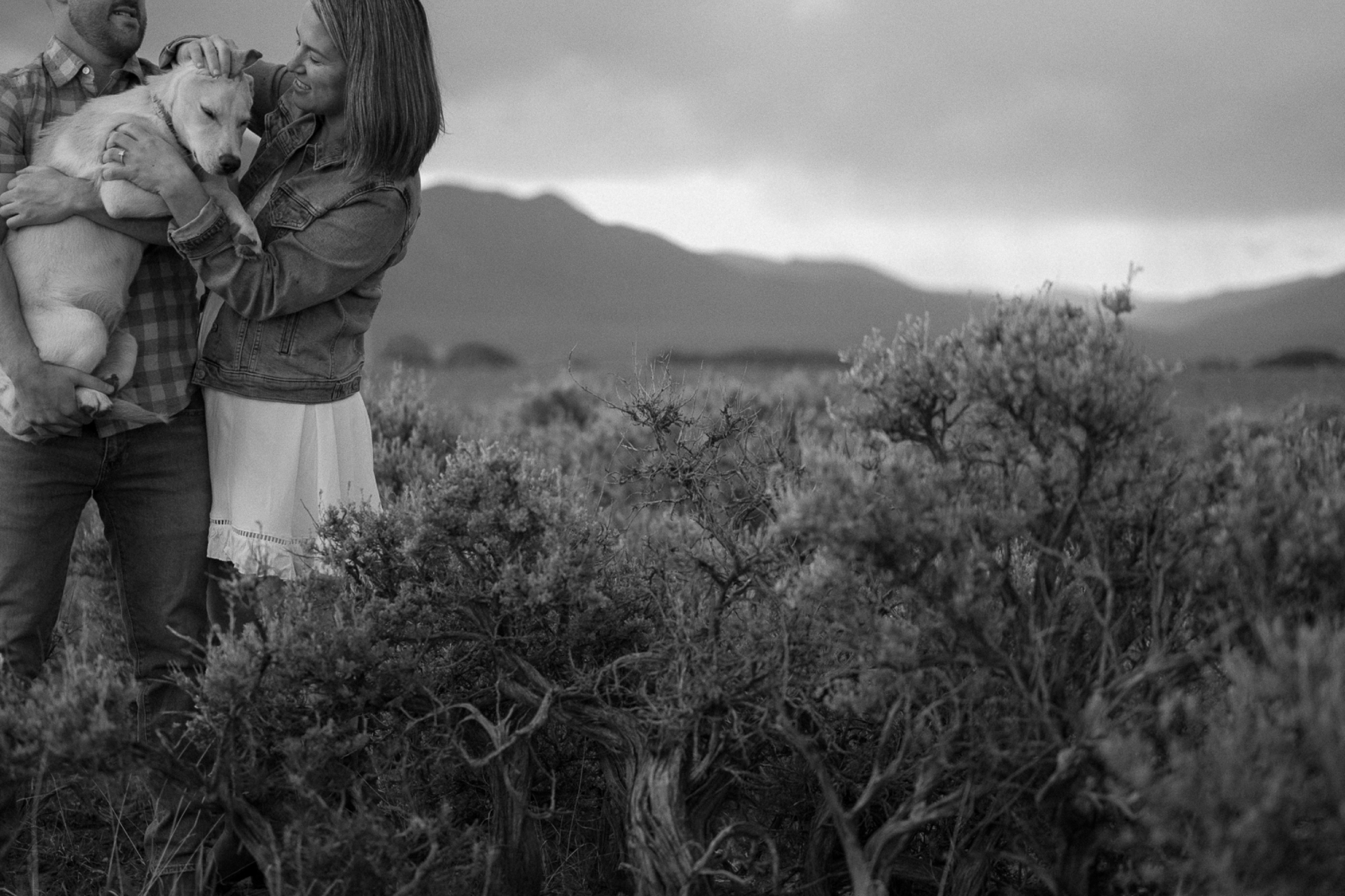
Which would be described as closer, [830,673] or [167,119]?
[830,673]

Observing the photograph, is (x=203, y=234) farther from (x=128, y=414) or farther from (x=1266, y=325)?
(x=1266, y=325)

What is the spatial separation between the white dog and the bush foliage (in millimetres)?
829

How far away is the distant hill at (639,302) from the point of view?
127938 millimetres

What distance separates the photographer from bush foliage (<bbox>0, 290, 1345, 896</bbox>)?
268cm

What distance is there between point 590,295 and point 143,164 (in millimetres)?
174054

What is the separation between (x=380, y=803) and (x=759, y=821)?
122 centimetres

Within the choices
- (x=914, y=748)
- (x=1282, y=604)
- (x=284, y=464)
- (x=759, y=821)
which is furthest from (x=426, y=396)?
(x=1282, y=604)

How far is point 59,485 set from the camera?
324 cm

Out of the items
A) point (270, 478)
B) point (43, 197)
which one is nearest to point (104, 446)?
point (270, 478)

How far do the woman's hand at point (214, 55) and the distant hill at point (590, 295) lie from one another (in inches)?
4426

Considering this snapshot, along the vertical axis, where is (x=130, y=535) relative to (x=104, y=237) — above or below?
below

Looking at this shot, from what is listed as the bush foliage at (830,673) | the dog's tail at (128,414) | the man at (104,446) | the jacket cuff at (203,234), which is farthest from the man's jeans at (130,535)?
the jacket cuff at (203,234)

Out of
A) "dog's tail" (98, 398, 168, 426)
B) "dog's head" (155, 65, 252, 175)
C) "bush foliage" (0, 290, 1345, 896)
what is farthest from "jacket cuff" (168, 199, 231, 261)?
"bush foliage" (0, 290, 1345, 896)

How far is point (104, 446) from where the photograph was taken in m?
3.29
